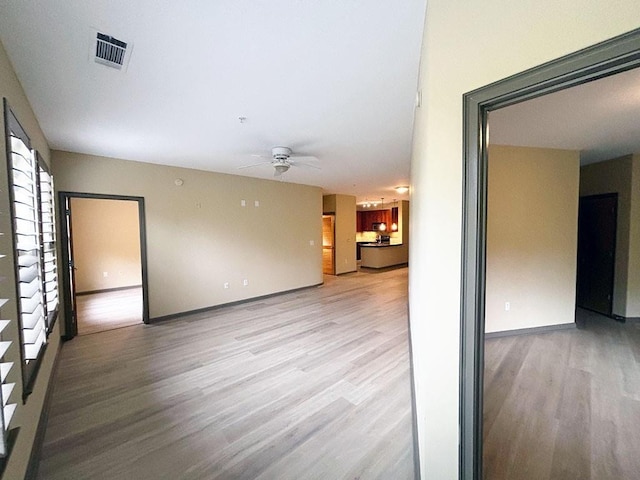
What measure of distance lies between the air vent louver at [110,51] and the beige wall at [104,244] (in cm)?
518

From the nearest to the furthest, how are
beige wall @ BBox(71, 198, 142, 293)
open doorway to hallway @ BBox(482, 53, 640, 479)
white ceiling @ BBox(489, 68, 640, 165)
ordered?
open doorway to hallway @ BBox(482, 53, 640, 479), white ceiling @ BBox(489, 68, 640, 165), beige wall @ BBox(71, 198, 142, 293)

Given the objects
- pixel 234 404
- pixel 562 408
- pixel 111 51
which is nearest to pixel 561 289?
pixel 562 408

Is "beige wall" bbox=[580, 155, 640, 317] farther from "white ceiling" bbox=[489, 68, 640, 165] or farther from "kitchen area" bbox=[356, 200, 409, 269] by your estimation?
"kitchen area" bbox=[356, 200, 409, 269]

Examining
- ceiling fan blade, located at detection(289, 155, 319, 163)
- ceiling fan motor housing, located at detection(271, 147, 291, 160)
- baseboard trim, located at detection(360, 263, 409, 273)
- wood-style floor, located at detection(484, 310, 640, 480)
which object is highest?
ceiling fan blade, located at detection(289, 155, 319, 163)

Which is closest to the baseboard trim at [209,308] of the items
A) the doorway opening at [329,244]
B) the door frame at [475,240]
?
the doorway opening at [329,244]

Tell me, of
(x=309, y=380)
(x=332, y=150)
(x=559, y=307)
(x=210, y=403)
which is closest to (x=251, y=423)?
(x=210, y=403)

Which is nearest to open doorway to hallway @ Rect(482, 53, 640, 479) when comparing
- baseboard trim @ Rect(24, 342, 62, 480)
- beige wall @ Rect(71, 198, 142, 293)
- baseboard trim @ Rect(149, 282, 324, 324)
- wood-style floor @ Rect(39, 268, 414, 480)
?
wood-style floor @ Rect(39, 268, 414, 480)

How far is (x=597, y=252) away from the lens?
14.9 ft

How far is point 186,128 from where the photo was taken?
9.71 ft

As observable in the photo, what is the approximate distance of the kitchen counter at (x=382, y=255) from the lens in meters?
9.59

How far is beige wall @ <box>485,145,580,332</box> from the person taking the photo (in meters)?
3.62

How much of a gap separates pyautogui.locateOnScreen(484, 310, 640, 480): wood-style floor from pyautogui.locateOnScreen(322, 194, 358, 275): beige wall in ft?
17.7

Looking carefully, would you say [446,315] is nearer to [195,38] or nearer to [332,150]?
[195,38]

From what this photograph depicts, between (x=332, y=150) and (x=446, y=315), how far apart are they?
3166 millimetres
